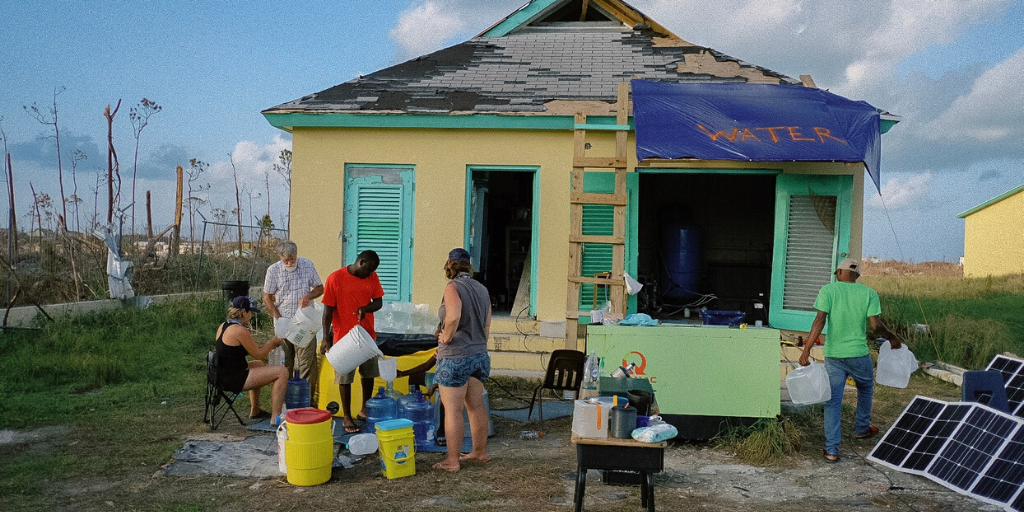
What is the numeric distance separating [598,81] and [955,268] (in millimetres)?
30220

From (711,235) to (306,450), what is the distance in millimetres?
10350

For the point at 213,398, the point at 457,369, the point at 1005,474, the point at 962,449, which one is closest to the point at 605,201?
A: the point at 457,369

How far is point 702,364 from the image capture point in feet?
22.0

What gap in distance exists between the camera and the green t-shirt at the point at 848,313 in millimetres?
6297

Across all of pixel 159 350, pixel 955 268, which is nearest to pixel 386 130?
pixel 159 350

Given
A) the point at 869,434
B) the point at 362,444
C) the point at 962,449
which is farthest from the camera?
the point at 869,434

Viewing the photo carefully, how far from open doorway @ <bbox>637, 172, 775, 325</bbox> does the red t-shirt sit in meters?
7.13

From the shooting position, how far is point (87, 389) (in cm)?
862

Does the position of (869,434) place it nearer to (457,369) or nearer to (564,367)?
(564,367)

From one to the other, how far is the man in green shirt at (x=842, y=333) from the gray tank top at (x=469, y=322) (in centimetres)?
278

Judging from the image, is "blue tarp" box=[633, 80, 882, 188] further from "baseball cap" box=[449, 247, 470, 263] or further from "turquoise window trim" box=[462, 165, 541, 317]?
"baseball cap" box=[449, 247, 470, 263]

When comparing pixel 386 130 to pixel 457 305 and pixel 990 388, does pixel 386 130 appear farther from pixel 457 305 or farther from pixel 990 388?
pixel 990 388

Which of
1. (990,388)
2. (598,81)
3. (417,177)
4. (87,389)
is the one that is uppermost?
(598,81)

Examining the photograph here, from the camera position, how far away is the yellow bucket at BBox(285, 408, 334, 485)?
546cm
